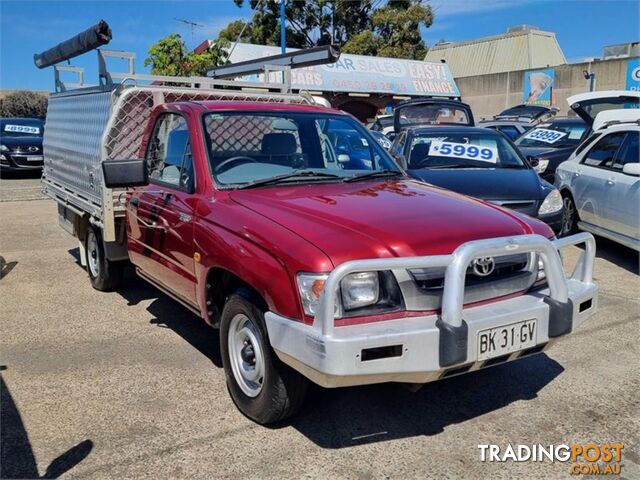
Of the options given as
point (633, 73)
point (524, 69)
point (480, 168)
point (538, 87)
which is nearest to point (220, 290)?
point (480, 168)

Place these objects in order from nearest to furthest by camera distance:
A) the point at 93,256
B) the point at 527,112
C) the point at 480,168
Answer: the point at 93,256 < the point at 480,168 < the point at 527,112

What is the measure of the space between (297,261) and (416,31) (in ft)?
129

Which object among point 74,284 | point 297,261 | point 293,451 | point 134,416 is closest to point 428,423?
point 293,451

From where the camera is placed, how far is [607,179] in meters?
7.27

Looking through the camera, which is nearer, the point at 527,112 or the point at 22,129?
the point at 22,129

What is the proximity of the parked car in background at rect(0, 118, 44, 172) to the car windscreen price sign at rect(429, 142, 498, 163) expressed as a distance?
12084 millimetres

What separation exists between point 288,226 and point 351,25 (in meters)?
40.7

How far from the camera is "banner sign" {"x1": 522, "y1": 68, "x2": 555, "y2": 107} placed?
29094 mm

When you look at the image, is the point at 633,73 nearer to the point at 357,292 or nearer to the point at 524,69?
the point at 524,69

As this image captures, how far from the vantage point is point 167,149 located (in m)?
4.68

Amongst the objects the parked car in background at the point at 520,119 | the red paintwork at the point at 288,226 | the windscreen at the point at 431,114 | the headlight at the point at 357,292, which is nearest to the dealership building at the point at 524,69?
the parked car in background at the point at 520,119

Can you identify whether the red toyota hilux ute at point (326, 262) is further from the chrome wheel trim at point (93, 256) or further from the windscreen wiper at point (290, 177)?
the chrome wheel trim at point (93, 256)

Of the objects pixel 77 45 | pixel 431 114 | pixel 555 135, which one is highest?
pixel 77 45

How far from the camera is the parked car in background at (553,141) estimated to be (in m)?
10.9
